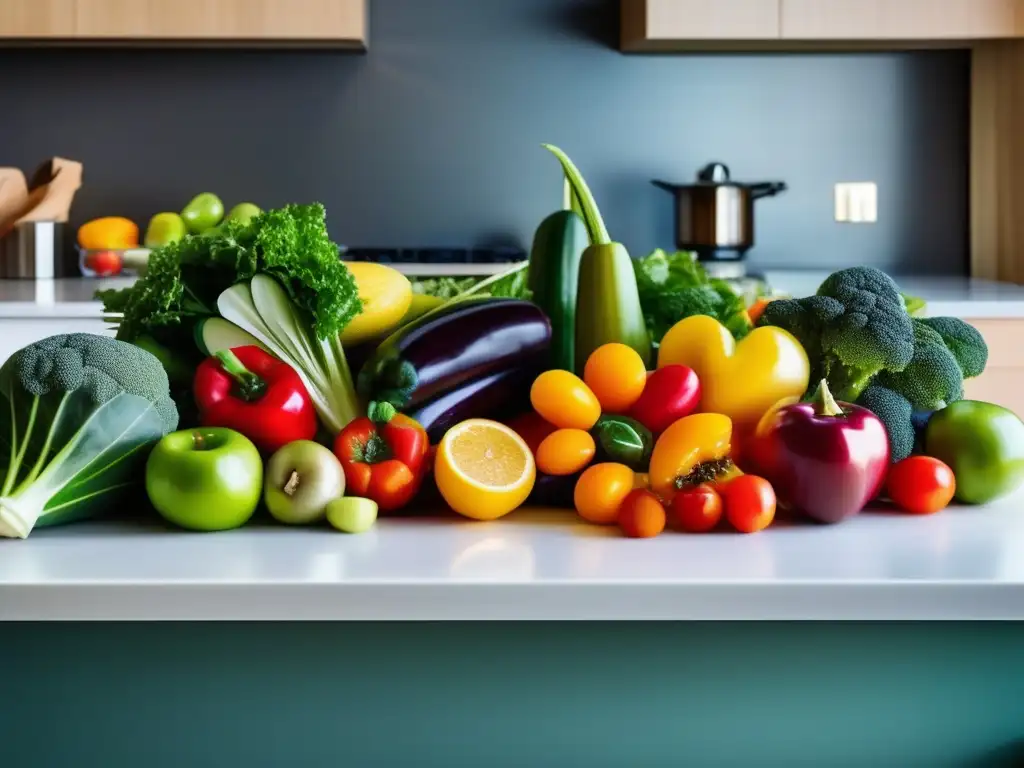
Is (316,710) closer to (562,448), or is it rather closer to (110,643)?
(110,643)

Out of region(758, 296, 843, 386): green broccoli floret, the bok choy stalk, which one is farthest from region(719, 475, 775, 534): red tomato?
the bok choy stalk

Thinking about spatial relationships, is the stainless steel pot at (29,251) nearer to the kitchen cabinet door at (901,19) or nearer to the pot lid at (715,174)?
the pot lid at (715,174)

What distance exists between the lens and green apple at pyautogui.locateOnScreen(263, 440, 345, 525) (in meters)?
0.89

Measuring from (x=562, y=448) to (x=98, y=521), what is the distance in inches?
14.0

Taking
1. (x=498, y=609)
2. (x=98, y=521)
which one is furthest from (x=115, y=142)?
(x=498, y=609)

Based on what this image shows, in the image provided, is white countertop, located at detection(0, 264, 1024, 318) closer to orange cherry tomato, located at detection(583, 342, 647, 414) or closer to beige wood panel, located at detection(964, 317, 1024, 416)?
beige wood panel, located at detection(964, 317, 1024, 416)

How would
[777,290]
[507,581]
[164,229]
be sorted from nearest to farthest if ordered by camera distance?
[507,581] < [777,290] < [164,229]

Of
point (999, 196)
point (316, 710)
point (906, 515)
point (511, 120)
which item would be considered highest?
point (511, 120)

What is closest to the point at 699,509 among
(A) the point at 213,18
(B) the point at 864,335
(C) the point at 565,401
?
(C) the point at 565,401

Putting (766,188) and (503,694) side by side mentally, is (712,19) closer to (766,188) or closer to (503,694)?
(766,188)

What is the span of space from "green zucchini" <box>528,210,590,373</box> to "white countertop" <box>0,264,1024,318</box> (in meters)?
1.69

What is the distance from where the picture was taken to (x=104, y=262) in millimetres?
3426

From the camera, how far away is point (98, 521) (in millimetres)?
920

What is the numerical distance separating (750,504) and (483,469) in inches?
8.0
